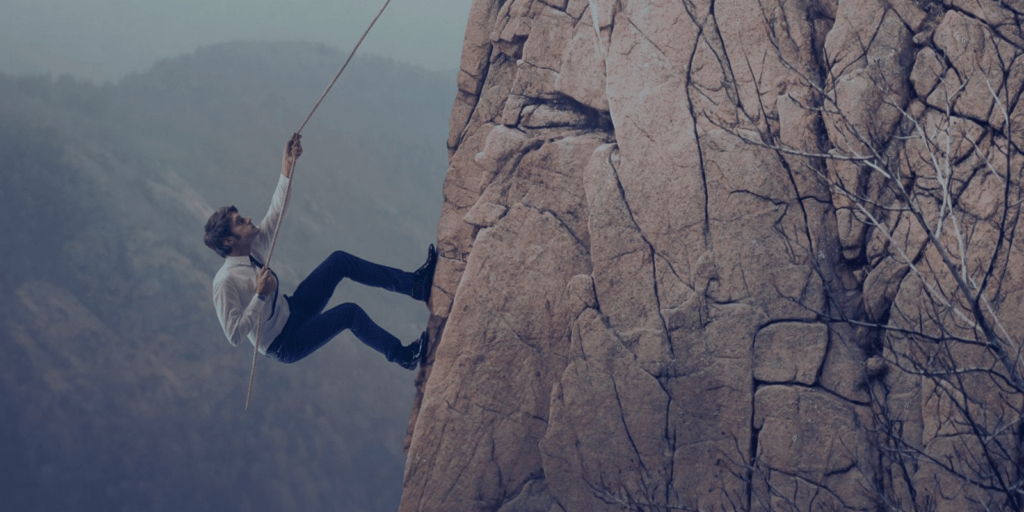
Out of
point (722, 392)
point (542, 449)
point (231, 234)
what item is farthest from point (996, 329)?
point (231, 234)

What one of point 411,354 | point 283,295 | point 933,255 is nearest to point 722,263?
point 933,255

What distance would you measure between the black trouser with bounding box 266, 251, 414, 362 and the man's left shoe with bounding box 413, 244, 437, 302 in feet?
0.20

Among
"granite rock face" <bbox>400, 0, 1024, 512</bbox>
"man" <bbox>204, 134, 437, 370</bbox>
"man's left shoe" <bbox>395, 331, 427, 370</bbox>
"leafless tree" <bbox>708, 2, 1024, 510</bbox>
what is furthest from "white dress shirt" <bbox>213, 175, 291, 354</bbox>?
"leafless tree" <bbox>708, 2, 1024, 510</bbox>

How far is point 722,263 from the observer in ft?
17.0

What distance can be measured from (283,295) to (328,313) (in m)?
0.41

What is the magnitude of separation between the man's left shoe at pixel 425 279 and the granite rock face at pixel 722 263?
353 millimetres

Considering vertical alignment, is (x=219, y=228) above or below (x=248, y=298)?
above

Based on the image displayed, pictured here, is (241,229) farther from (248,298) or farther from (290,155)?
(290,155)

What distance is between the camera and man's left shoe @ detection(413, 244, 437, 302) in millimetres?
6355

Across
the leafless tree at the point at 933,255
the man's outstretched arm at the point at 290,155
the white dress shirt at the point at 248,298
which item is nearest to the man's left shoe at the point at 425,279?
the white dress shirt at the point at 248,298

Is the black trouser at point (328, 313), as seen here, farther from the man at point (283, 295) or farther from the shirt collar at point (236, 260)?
the shirt collar at point (236, 260)

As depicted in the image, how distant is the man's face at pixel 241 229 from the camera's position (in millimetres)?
5465

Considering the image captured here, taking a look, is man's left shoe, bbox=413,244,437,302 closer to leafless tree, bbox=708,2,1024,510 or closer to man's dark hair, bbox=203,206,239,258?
man's dark hair, bbox=203,206,239,258

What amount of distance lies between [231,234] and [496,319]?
2.18m
